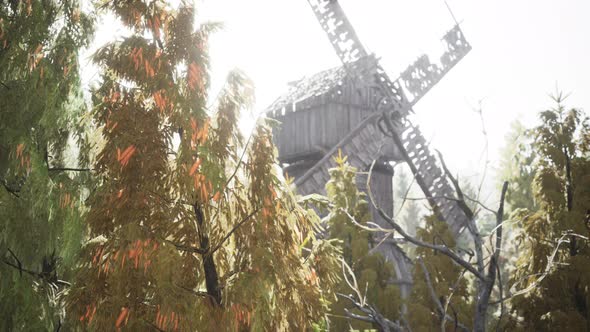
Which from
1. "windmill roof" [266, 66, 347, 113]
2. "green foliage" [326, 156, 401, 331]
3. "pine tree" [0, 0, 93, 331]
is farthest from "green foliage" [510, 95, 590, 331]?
"windmill roof" [266, 66, 347, 113]

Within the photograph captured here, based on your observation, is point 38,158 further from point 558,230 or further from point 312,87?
point 312,87

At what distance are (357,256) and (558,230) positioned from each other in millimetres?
4197

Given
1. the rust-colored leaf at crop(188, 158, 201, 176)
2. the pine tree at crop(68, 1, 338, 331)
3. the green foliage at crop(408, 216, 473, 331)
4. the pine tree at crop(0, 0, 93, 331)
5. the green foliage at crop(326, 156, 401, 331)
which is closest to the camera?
the pine tree at crop(68, 1, 338, 331)

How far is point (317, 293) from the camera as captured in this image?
18.7 ft

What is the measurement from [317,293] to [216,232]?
1145 mm

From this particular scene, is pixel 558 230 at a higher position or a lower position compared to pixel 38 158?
lower

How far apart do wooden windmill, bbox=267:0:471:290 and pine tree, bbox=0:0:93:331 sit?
11.1 m

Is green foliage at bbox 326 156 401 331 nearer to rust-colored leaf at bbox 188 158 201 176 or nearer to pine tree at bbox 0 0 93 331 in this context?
pine tree at bbox 0 0 93 331

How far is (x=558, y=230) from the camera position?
32.8 feet

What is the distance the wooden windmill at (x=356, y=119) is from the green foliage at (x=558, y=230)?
833 centimetres

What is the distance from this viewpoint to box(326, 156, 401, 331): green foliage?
1211 cm

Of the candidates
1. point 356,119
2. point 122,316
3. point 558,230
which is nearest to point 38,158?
point 122,316

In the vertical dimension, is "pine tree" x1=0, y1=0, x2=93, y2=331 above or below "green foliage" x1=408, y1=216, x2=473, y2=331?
above

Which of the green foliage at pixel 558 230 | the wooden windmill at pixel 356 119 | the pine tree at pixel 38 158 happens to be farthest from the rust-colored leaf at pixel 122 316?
the wooden windmill at pixel 356 119
